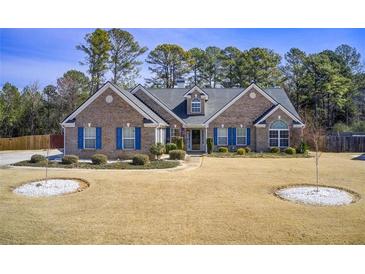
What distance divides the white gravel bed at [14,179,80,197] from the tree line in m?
24.9

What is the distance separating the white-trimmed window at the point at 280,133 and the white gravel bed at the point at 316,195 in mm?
15188

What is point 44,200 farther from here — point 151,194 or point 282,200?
point 282,200

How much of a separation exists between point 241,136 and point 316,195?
16.9 meters

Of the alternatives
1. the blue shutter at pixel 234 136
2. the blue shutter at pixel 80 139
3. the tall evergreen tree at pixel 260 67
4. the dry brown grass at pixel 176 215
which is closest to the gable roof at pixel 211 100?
the blue shutter at pixel 234 136

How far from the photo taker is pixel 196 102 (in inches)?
1148

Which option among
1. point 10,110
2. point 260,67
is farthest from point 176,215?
point 260,67

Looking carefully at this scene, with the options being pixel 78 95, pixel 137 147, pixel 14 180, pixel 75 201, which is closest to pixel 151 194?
pixel 75 201

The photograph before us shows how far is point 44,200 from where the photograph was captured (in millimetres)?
10164

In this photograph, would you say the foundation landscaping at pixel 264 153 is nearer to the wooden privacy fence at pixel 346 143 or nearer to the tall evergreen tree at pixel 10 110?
the wooden privacy fence at pixel 346 143

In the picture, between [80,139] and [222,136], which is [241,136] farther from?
[80,139]

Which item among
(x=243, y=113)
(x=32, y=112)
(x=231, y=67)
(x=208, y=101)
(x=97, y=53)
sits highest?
(x=231, y=67)

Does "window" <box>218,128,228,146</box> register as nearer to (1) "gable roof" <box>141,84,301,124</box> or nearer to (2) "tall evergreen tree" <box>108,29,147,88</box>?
(1) "gable roof" <box>141,84,301,124</box>

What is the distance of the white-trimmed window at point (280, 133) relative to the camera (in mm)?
27031
